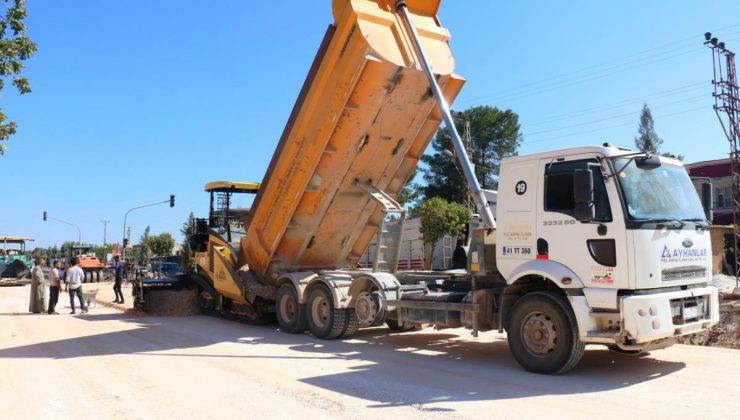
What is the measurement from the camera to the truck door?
247 inches

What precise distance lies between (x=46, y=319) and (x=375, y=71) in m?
10.8

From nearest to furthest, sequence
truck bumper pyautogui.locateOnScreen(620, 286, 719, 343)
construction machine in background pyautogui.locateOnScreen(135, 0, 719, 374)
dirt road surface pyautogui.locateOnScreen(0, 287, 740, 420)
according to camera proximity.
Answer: dirt road surface pyautogui.locateOnScreen(0, 287, 740, 420) → truck bumper pyautogui.locateOnScreen(620, 286, 719, 343) → construction machine in background pyautogui.locateOnScreen(135, 0, 719, 374)

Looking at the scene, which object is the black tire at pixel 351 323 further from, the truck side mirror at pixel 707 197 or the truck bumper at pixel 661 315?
the truck side mirror at pixel 707 197

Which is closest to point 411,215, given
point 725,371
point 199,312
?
point 199,312

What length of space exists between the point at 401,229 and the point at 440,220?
19637 mm

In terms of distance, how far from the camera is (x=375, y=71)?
8.45 metres

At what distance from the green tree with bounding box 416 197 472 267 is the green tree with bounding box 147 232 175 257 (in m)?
38.4

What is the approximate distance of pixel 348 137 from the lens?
9.40 metres

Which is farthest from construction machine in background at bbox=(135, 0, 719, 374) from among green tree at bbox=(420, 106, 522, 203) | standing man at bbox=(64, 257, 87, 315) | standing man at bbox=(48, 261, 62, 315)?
green tree at bbox=(420, 106, 522, 203)

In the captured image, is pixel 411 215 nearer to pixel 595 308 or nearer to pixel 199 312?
pixel 199 312

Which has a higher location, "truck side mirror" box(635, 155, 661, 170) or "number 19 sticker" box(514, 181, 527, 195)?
"truck side mirror" box(635, 155, 661, 170)

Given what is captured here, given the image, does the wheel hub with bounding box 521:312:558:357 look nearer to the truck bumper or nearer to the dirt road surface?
the dirt road surface

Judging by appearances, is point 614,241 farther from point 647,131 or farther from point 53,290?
point 647,131

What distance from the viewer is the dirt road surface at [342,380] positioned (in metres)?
5.34
